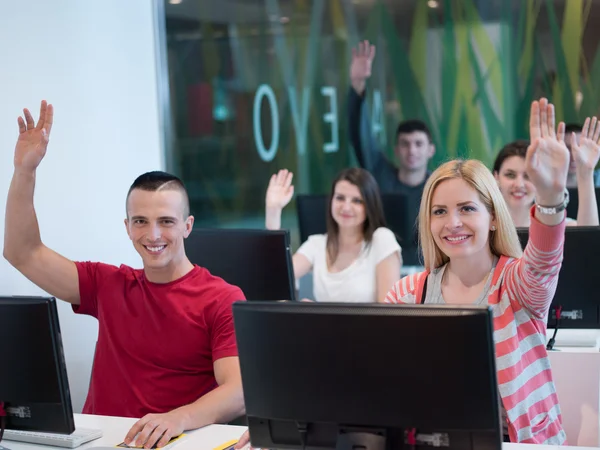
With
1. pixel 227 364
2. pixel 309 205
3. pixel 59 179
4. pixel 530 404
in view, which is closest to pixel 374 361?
pixel 530 404

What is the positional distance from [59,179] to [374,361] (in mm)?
2475

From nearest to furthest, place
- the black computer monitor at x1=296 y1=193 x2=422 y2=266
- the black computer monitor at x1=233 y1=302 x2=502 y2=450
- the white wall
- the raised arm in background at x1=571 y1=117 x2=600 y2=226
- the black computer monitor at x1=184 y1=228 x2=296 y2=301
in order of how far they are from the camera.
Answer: the black computer monitor at x1=233 y1=302 x2=502 y2=450 → the black computer monitor at x1=184 y1=228 x2=296 y2=301 → the white wall → the raised arm in background at x1=571 y1=117 x2=600 y2=226 → the black computer monitor at x1=296 y1=193 x2=422 y2=266

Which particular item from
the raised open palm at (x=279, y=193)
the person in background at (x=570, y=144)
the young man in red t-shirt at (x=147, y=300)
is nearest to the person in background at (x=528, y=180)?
the person in background at (x=570, y=144)

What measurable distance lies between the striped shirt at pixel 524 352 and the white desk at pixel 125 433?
2.42ft

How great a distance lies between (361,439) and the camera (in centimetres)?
169

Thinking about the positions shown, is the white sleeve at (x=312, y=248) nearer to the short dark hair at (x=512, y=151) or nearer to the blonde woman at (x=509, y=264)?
the short dark hair at (x=512, y=151)

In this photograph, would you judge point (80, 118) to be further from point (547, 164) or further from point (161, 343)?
point (547, 164)

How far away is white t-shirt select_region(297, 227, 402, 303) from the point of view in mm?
4191

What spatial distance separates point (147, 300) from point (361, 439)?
1137 millimetres

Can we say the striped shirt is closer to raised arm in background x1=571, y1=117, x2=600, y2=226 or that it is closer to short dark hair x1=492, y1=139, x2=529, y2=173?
raised arm in background x1=571, y1=117, x2=600, y2=226

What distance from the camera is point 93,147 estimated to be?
3.98m

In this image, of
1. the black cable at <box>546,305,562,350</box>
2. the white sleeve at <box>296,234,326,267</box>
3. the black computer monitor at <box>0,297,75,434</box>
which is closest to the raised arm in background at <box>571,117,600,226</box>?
the black cable at <box>546,305,562,350</box>

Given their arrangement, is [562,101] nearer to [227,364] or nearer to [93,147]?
[93,147]

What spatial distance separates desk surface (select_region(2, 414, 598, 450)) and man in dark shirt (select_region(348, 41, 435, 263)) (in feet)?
9.53
